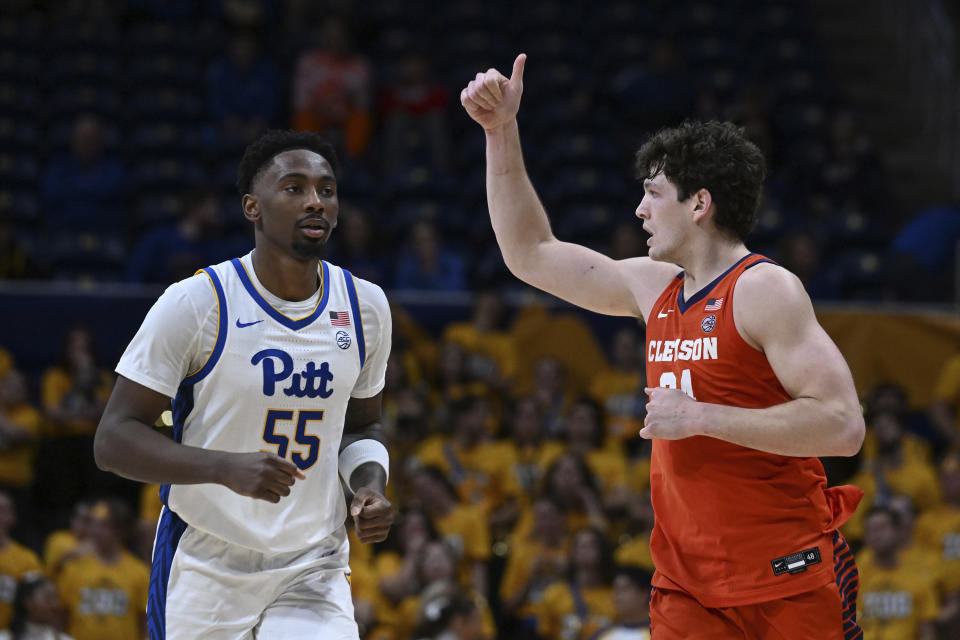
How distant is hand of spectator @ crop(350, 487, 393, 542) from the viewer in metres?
4.04

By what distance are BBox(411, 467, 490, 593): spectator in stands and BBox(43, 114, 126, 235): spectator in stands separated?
4.47m

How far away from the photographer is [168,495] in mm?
4254

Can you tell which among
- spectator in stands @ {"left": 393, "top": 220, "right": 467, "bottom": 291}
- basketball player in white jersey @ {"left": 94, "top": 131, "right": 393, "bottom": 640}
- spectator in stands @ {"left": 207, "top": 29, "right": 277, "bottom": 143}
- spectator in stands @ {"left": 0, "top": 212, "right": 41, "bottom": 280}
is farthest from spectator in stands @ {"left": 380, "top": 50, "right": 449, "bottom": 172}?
basketball player in white jersey @ {"left": 94, "top": 131, "right": 393, "bottom": 640}

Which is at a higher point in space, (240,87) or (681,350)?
(240,87)

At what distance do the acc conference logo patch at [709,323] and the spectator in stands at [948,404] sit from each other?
6918mm

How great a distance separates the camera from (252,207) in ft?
14.8

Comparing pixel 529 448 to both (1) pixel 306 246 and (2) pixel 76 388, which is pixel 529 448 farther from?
(1) pixel 306 246

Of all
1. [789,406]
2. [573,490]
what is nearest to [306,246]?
[789,406]

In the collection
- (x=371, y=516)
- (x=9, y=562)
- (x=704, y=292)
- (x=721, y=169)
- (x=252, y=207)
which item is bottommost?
(x=9, y=562)

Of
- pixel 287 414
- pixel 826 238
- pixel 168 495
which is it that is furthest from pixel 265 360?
pixel 826 238

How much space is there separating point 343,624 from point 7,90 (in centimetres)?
1029

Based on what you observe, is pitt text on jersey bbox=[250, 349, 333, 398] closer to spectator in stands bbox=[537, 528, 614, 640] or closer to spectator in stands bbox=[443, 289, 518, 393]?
spectator in stands bbox=[537, 528, 614, 640]

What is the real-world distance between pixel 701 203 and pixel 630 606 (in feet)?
14.4

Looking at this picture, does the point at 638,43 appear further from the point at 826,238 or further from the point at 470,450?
the point at 470,450
